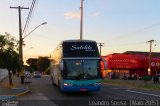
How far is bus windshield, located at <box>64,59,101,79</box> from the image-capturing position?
89.9 feet

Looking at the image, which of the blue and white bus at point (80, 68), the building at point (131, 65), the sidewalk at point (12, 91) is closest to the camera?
the sidewalk at point (12, 91)

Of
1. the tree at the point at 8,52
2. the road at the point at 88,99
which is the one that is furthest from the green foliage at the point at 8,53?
the road at the point at 88,99

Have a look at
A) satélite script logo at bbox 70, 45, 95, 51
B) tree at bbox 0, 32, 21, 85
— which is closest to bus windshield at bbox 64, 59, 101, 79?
satélite script logo at bbox 70, 45, 95, 51

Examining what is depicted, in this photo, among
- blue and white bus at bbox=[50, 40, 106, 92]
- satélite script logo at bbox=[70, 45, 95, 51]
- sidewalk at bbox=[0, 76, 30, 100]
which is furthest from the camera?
satélite script logo at bbox=[70, 45, 95, 51]

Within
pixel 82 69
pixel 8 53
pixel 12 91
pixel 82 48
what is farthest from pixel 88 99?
pixel 8 53

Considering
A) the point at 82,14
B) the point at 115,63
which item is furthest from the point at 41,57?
the point at 82,14

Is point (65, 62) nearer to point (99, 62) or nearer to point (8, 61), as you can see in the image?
point (99, 62)

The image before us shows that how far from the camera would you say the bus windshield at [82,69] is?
27.4m

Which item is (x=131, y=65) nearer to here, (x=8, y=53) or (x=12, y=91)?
(x=8, y=53)

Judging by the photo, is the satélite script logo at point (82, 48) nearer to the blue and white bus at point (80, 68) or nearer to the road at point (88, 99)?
the blue and white bus at point (80, 68)

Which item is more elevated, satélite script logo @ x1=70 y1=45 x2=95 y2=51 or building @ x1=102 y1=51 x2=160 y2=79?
satélite script logo @ x1=70 y1=45 x2=95 y2=51

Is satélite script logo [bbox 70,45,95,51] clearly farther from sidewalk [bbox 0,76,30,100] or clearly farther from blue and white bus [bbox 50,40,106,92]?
sidewalk [bbox 0,76,30,100]

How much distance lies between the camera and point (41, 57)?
603 feet

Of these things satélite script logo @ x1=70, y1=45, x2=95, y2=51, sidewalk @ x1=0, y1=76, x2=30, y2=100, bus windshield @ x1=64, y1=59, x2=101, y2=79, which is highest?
satélite script logo @ x1=70, y1=45, x2=95, y2=51
